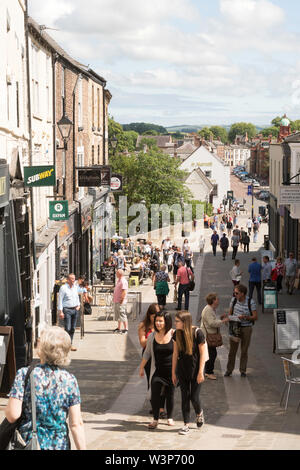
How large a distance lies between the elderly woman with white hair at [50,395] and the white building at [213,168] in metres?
101

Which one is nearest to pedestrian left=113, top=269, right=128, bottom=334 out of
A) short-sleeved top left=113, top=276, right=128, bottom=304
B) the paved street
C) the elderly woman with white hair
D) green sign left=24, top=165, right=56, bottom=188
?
short-sleeved top left=113, top=276, right=128, bottom=304

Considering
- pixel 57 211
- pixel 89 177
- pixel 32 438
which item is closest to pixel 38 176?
pixel 57 211

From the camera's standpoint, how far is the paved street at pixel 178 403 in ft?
28.5

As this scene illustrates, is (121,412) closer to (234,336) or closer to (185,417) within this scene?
(185,417)

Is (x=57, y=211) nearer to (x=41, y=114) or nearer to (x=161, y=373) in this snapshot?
(x=41, y=114)

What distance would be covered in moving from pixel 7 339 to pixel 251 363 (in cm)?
513

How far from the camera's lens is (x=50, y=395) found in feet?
17.7

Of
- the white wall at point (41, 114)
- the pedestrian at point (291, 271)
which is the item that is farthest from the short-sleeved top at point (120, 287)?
the pedestrian at point (291, 271)

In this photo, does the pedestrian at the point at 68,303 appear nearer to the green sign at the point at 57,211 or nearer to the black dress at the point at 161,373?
the green sign at the point at 57,211

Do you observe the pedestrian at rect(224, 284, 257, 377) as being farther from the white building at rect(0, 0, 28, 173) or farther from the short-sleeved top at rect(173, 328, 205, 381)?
the white building at rect(0, 0, 28, 173)

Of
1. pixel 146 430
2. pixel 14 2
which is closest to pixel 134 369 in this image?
pixel 146 430

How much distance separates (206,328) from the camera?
11.9m

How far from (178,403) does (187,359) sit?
6.90ft

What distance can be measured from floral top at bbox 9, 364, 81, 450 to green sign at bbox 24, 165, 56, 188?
941 cm
